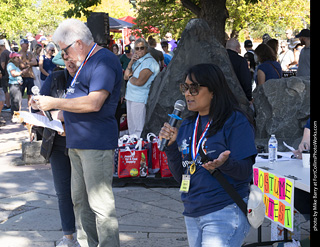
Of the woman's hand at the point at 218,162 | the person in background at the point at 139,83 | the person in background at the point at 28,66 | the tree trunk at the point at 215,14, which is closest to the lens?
the woman's hand at the point at 218,162

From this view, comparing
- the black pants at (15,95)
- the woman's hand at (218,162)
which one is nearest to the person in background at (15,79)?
the black pants at (15,95)

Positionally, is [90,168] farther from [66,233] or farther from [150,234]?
[150,234]

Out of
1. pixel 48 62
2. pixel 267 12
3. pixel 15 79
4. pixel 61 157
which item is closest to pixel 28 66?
pixel 15 79

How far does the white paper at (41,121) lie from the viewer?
4.74 meters

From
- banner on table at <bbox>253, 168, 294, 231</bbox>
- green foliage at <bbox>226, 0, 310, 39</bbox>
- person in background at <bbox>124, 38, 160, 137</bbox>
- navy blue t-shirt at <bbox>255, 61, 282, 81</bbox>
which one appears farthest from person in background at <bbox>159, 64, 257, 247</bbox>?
green foliage at <bbox>226, 0, 310, 39</bbox>

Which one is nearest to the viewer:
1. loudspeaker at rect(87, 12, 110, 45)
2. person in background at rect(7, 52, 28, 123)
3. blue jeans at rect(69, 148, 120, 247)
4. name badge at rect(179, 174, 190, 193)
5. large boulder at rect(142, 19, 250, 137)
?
name badge at rect(179, 174, 190, 193)

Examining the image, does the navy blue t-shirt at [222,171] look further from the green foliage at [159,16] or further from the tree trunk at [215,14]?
the green foliage at [159,16]

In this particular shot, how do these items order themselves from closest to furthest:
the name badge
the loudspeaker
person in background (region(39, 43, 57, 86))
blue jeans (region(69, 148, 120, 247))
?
the name badge
blue jeans (region(69, 148, 120, 247))
the loudspeaker
person in background (region(39, 43, 57, 86))

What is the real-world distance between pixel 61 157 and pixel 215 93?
2256 millimetres

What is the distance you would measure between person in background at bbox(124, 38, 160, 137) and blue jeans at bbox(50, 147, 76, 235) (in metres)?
4.33

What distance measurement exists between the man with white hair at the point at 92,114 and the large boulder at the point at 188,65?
4.56 meters

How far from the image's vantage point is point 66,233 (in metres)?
5.27

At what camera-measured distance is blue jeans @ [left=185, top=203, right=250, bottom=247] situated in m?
3.17

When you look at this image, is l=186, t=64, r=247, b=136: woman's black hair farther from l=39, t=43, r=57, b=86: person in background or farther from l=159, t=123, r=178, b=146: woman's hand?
l=39, t=43, r=57, b=86: person in background
